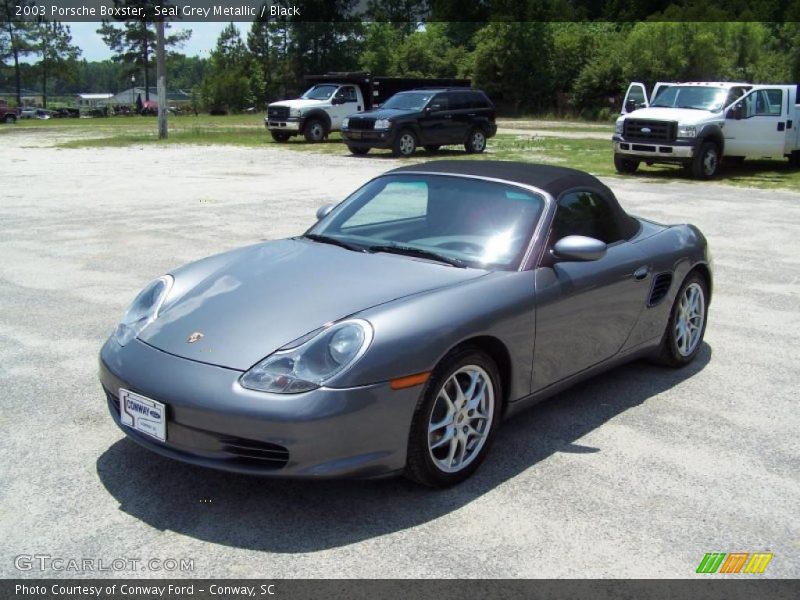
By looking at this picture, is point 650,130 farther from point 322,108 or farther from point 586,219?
point 586,219

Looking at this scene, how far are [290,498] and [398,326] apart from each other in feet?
2.93

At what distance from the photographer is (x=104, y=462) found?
4.04 metres

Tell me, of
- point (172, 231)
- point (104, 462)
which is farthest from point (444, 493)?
point (172, 231)

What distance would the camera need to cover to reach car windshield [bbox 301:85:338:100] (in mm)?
29578

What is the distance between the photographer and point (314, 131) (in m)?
29.2

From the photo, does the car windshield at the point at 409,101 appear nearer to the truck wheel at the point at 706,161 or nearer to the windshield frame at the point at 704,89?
the windshield frame at the point at 704,89

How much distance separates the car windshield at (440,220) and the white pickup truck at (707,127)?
1458 cm

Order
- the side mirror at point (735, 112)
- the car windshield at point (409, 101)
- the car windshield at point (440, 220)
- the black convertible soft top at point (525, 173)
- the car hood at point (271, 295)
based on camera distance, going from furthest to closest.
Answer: the car windshield at point (409, 101) → the side mirror at point (735, 112) → the black convertible soft top at point (525, 173) → the car windshield at point (440, 220) → the car hood at point (271, 295)

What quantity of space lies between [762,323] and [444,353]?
13.8ft

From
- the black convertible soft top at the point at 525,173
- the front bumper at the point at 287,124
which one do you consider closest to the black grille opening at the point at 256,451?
the black convertible soft top at the point at 525,173

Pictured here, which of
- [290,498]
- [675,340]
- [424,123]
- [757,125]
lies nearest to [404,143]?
[424,123]

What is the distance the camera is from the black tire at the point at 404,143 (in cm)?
2297

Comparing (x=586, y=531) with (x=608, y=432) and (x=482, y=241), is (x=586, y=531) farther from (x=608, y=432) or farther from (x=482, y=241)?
(x=482, y=241)

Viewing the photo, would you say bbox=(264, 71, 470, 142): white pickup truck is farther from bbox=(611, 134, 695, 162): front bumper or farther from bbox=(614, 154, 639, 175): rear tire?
bbox=(611, 134, 695, 162): front bumper
